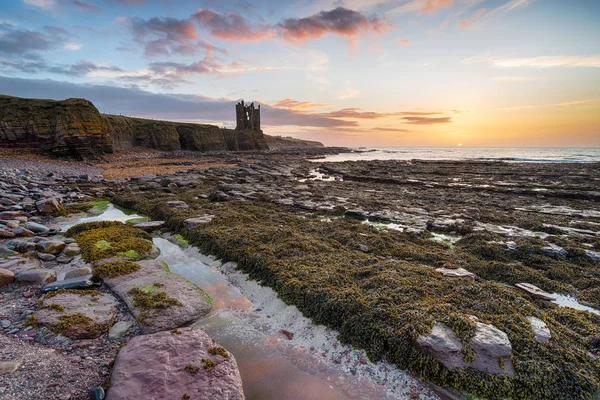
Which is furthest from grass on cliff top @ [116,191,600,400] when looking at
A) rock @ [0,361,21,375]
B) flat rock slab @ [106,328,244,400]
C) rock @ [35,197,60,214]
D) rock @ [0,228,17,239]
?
rock @ [35,197,60,214]

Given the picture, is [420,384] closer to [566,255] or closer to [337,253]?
[337,253]

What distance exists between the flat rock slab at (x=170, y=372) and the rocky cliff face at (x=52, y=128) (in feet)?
109

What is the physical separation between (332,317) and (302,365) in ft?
3.08

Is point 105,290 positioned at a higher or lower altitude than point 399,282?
lower

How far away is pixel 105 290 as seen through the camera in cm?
503

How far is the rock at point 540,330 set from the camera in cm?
346

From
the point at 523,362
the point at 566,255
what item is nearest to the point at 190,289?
the point at 523,362

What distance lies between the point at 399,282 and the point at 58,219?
1159 cm

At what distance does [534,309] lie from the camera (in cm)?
409

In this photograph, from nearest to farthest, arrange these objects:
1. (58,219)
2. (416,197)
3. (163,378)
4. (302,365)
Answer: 1. (163,378)
2. (302,365)
3. (58,219)
4. (416,197)

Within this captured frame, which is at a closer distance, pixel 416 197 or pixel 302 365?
pixel 302 365

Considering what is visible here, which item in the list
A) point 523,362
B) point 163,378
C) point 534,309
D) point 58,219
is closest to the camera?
point 163,378

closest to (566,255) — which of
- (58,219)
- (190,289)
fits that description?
(190,289)

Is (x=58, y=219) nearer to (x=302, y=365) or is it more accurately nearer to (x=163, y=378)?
(x=163, y=378)
